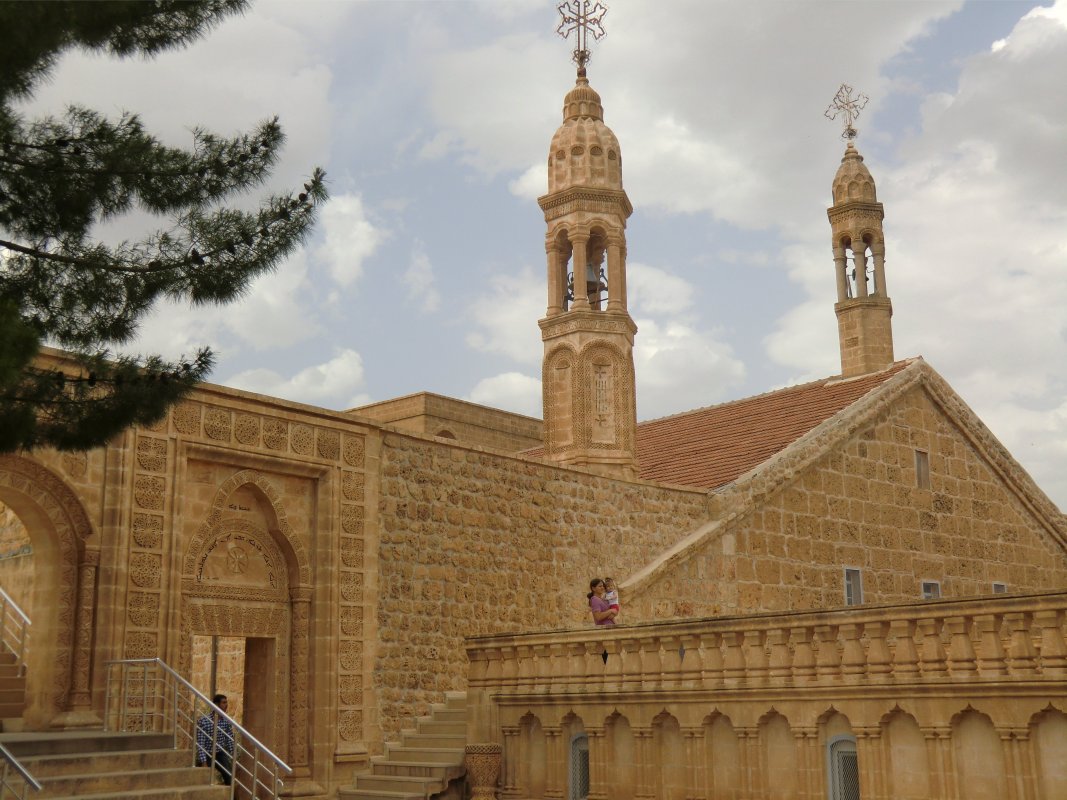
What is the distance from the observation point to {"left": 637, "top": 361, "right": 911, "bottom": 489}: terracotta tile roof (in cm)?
1966

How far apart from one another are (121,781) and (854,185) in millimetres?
20721

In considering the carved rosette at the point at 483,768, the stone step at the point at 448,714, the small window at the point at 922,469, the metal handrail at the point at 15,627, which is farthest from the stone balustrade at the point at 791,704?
the small window at the point at 922,469

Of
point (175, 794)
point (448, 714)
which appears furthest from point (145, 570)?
point (448, 714)

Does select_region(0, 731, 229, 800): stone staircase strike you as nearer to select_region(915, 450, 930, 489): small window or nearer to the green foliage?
the green foliage

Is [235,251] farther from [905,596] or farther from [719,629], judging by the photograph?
[905,596]

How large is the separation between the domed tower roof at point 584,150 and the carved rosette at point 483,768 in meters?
9.25

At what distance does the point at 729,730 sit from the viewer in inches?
427

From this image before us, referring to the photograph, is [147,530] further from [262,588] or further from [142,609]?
[262,588]

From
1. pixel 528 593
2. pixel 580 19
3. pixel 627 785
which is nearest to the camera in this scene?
pixel 627 785

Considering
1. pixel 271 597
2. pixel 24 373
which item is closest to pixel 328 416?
pixel 271 597

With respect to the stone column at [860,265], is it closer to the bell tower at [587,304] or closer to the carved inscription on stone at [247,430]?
the bell tower at [587,304]

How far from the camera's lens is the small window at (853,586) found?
62.3ft

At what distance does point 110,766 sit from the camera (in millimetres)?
10250

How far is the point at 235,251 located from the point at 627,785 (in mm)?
6443
